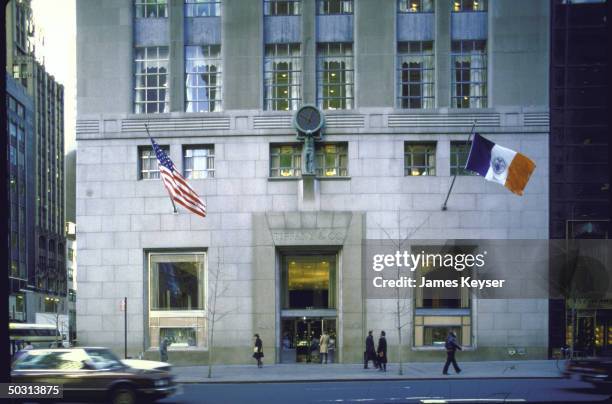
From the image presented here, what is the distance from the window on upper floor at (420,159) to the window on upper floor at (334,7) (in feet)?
26.8

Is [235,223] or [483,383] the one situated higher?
[235,223]

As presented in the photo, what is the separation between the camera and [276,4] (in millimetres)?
38562

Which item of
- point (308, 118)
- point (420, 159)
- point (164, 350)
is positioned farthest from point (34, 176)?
point (420, 159)

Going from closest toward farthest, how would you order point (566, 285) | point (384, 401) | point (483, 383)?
point (384, 401) < point (483, 383) < point (566, 285)

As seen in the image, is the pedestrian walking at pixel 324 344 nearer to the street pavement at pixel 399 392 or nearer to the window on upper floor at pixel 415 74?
the street pavement at pixel 399 392

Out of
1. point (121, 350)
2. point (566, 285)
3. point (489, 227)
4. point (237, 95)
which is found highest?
point (237, 95)

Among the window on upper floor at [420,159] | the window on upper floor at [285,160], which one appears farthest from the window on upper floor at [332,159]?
the window on upper floor at [420,159]

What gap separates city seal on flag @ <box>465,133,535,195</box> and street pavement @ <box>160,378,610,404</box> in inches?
333

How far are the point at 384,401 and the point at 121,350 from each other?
2143cm

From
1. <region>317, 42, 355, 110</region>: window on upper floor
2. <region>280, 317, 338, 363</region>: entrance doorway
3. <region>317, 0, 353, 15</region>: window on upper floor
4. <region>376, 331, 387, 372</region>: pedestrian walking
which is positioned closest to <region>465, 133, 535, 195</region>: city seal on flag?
<region>376, 331, 387, 372</region>: pedestrian walking

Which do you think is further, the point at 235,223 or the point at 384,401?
the point at 235,223

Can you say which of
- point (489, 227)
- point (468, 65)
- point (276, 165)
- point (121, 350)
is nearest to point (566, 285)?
point (489, 227)

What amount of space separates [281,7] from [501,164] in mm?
15832

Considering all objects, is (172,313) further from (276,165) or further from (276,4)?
(276,4)
